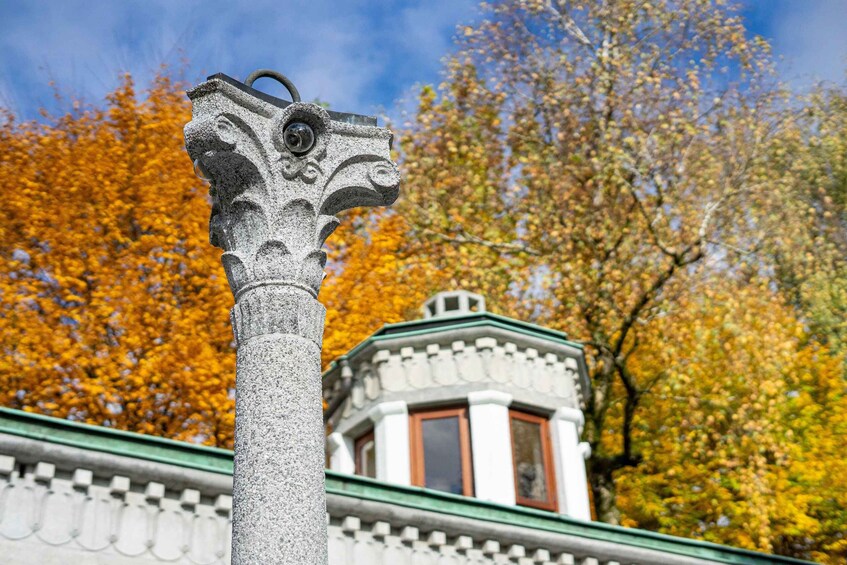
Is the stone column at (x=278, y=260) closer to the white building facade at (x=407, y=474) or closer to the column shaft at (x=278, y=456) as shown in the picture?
the column shaft at (x=278, y=456)

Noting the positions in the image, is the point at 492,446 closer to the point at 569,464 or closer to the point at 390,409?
the point at 569,464

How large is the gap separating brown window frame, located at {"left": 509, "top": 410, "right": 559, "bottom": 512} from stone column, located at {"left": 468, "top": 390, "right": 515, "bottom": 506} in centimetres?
22

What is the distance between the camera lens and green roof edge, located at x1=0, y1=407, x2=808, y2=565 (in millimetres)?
11086

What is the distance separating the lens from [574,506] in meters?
17.6

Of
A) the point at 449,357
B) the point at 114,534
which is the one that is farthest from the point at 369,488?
the point at 449,357


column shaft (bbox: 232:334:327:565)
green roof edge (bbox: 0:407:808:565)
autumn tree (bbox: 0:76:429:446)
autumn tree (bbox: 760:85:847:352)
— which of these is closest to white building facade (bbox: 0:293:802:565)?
green roof edge (bbox: 0:407:808:565)

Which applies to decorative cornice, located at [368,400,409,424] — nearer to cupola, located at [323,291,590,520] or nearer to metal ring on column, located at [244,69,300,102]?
cupola, located at [323,291,590,520]

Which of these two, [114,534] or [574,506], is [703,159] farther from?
[114,534]

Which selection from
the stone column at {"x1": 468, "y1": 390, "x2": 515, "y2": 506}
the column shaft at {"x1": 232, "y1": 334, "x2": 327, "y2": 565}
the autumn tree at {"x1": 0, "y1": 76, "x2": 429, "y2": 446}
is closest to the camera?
the column shaft at {"x1": 232, "y1": 334, "x2": 327, "y2": 565}

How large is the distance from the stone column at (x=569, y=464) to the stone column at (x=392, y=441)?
2606 mm

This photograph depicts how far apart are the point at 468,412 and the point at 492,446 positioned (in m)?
0.81

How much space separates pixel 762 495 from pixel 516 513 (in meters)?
11.6

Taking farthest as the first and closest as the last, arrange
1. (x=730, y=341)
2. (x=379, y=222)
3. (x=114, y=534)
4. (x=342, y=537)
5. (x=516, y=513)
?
(x=379, y=222) < (x=730, y=341) < (x=516, y=513) < (x=342, y=537) < (x=114, y=534)

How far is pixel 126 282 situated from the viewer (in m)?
22.9
